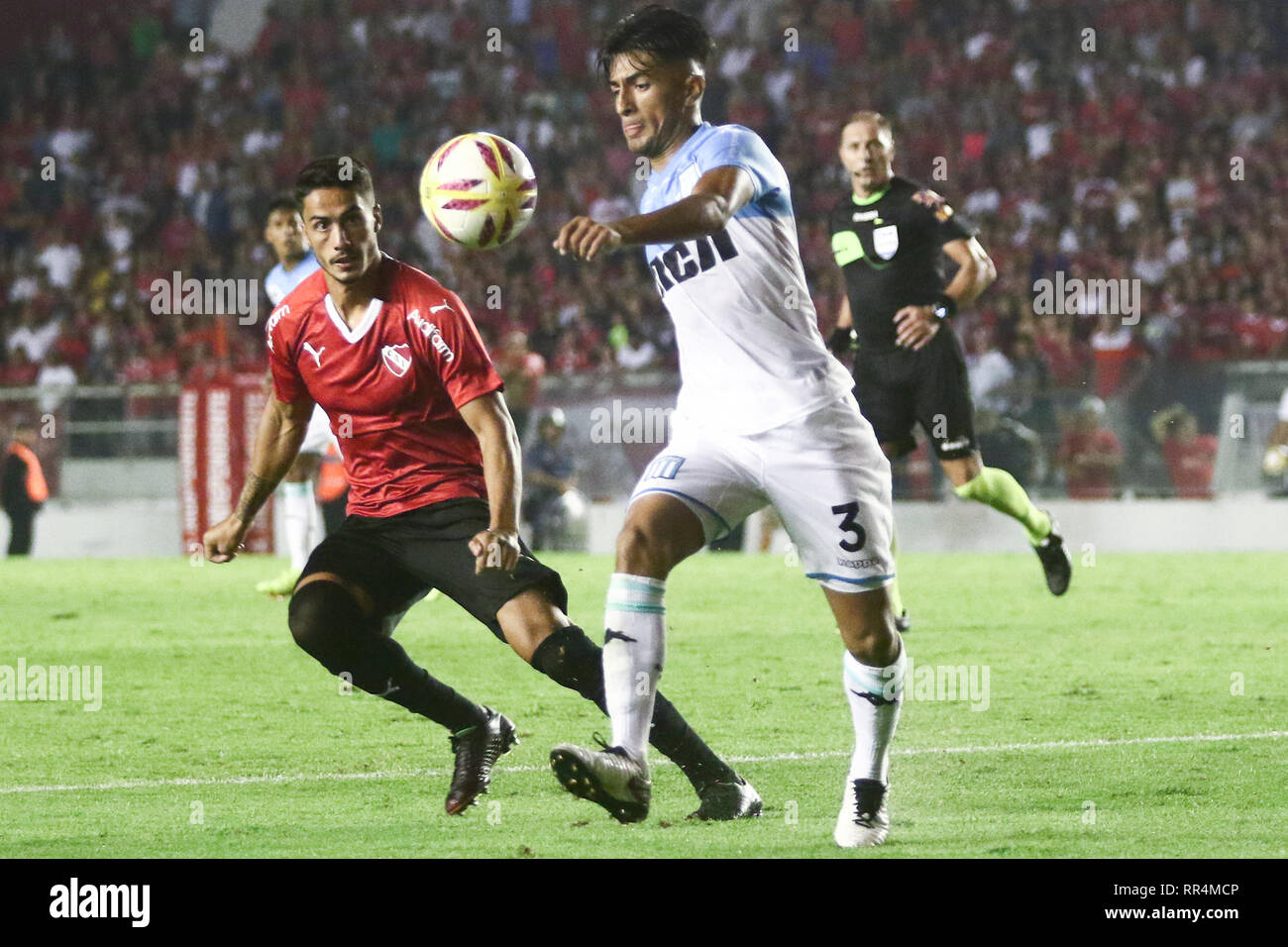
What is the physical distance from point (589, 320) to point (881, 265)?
1022 centimetres

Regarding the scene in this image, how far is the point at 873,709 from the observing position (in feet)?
17.6

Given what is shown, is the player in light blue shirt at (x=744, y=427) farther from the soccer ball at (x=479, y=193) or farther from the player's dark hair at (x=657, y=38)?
the soccer ball at (x=479, y=193)

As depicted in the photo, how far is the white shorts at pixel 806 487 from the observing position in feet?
17.1

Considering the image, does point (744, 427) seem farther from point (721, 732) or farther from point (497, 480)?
point (721, 732)

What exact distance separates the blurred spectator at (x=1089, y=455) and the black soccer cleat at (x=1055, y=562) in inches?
171

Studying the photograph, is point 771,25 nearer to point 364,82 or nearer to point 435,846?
point 364,82

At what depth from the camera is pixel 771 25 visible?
974 inches

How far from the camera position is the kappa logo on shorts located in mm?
5879

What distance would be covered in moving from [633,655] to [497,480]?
2.63 feet

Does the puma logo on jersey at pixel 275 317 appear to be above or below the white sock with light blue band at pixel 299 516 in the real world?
above

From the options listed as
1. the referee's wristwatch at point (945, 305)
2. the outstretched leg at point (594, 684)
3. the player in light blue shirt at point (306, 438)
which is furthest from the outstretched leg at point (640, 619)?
the player in light blue shirt at point (306, 438)

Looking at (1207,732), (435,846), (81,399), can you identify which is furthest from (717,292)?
(81,399)

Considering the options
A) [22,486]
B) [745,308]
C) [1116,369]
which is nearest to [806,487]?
[745,308]

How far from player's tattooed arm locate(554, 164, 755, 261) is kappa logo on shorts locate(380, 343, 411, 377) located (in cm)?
125
